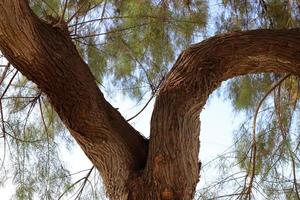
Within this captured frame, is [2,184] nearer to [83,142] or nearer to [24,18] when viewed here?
[83,142]

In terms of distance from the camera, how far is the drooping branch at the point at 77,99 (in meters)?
1.71

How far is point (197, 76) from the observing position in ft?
5.98

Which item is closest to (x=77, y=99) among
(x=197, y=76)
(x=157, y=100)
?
(x=157, y=100)

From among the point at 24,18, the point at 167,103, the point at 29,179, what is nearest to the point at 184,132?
the point at 167,103

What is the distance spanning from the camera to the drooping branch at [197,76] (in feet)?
5.72

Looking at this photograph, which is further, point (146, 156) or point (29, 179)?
point (29, 179)

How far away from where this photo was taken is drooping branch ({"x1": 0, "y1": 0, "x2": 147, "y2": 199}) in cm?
171

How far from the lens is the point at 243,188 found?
238 centimetres

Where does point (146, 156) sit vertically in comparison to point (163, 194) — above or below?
above

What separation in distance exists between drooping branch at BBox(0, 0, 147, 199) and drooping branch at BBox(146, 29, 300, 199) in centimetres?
10

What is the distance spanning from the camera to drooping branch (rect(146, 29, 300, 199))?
1742 millimetres

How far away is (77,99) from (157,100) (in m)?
0.24

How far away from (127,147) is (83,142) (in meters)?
0.13

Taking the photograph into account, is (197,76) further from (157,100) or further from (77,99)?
(77,99)
